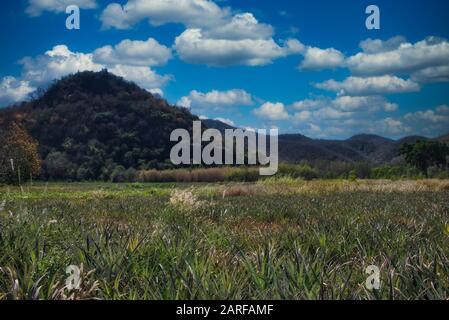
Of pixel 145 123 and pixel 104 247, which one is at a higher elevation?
pixel 145 123

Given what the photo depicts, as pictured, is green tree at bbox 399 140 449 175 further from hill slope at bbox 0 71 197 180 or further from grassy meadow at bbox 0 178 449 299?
grassy meadow at bbox 0 178 449 299

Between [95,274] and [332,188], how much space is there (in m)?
20.7

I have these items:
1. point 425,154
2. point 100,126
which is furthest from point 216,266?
point 100,126

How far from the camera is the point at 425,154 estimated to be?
194 ft

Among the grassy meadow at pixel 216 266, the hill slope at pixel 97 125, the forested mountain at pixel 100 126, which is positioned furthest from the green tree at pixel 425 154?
the grassy meadow at pixel 216 266

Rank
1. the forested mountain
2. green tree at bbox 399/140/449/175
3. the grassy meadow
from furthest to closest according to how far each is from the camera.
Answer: the forested mountain, green tree at bbox 399/140/449/175, the grassy meadow

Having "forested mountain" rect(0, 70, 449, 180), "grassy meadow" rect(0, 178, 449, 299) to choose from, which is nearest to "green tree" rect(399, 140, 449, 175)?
"forested mountain" rect(0, 70, 449, 180)

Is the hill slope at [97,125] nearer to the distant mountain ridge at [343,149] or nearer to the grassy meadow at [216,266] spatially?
the distant mountain ridge at [343,149]

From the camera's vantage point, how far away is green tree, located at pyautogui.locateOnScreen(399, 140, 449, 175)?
58781 millimetres

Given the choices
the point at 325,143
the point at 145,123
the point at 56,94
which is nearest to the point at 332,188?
the point at 145,123
